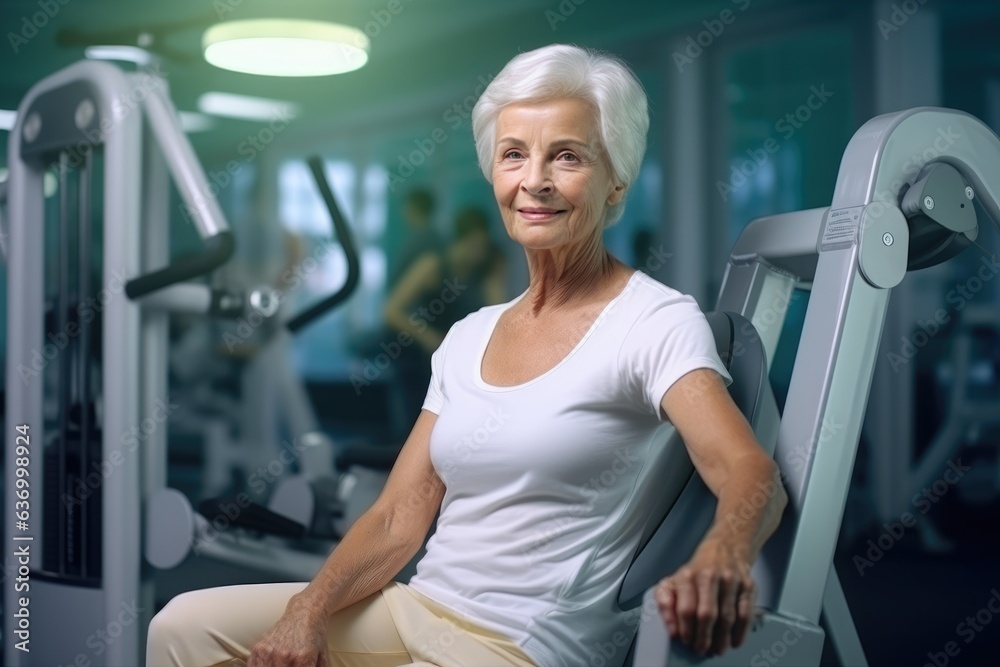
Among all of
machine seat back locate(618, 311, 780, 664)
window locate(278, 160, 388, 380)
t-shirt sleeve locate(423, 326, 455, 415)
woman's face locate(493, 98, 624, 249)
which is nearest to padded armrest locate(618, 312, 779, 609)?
machine seat back locate(618, 311, 780, 664)

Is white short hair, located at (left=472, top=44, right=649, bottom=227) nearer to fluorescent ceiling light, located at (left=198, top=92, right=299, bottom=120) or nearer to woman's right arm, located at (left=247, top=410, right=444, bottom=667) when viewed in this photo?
Answer: woman's right arm, located at (left=247, top=410, right=444, bottom=667)

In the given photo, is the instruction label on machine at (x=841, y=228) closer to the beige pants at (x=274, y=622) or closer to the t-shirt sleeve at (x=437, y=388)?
the t-shirt sleeve at (x=437, y=388)

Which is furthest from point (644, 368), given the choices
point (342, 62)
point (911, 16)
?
point (911, 16)

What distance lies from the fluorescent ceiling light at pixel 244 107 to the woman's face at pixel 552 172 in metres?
6.76

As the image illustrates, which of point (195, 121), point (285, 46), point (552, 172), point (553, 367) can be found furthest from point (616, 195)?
point (195, 121)

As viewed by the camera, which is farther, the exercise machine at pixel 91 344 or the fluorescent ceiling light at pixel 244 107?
the fluorescent ceiling light at pixel 244 107

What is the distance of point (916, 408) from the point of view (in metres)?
4.11

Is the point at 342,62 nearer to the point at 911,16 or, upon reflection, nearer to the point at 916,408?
the point at 911,16

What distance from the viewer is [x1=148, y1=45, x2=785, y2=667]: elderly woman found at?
109 centimetres

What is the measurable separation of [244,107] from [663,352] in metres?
7.34

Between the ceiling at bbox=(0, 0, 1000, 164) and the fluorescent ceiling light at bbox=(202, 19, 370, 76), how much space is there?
1484mm

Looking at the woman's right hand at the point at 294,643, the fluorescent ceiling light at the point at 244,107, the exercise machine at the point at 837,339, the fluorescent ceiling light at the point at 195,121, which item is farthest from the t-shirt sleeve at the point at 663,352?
the fluorescent ceiling light at the point at 195,121

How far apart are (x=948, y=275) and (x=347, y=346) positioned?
5.36 meters

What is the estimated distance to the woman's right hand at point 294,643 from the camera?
1127 mm
